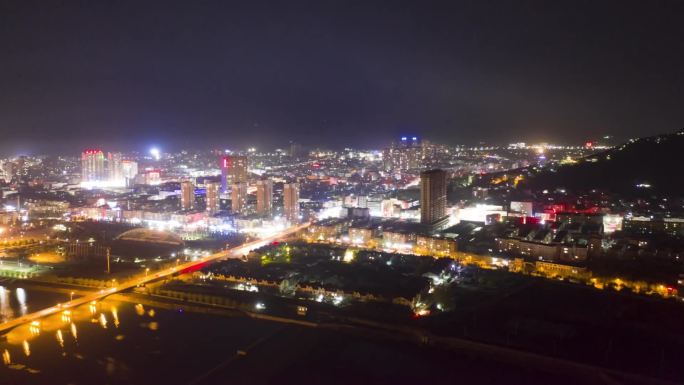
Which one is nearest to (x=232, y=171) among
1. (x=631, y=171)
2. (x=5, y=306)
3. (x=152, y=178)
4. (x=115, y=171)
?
(x=152, y=178)

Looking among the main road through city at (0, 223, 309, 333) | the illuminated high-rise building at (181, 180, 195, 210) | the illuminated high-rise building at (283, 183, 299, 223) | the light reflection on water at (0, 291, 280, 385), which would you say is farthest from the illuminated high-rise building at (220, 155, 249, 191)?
the light reflection on water at (0, 291, 280, 385)

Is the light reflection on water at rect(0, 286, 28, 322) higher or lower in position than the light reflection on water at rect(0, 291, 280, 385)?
higher

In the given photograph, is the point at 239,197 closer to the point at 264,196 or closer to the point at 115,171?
the point at 264,196

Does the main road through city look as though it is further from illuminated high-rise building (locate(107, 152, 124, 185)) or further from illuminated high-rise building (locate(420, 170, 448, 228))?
illuminated high-rise building (locate(107, 152, 124, 185))

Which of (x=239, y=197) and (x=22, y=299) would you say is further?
(x=239, y=197)

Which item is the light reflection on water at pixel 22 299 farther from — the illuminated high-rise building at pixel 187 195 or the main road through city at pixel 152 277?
the illuminated high-rise building at pixel 187 195

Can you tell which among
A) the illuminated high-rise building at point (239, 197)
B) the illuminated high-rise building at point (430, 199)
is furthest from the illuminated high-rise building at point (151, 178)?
the illuminated high-rise building at point (430, 199)
